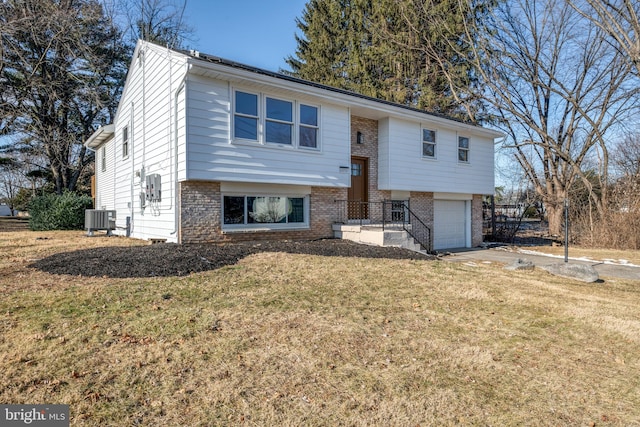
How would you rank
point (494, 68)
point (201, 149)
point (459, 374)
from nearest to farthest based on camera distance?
1. point (459, 374)
2. point (201, 149)
3. point (494, 68)

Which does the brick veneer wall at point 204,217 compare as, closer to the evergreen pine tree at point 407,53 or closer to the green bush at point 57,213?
the green bush at point 57,213

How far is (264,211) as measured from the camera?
1075 centimetres

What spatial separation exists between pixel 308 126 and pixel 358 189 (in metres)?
3.22

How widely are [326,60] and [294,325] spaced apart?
81.9 ft

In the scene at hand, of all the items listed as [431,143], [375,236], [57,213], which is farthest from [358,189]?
[57,213]

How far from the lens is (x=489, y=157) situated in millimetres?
16656

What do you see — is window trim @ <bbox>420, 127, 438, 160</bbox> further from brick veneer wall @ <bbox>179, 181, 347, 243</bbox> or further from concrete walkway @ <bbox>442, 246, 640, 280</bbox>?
brick veneer wall @ <bbox>179, 181, 347, 243</bbox>

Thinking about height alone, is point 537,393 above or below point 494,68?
below

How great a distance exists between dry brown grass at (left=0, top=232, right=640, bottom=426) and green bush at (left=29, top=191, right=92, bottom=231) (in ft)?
42.8

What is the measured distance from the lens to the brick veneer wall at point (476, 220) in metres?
16.5

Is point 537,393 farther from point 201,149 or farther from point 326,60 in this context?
point 326,60

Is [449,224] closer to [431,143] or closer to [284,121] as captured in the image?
[431,143]

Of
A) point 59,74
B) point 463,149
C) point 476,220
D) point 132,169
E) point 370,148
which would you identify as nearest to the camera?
point 132,169

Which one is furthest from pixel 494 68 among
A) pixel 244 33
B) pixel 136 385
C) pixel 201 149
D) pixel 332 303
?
pixel 136 385
